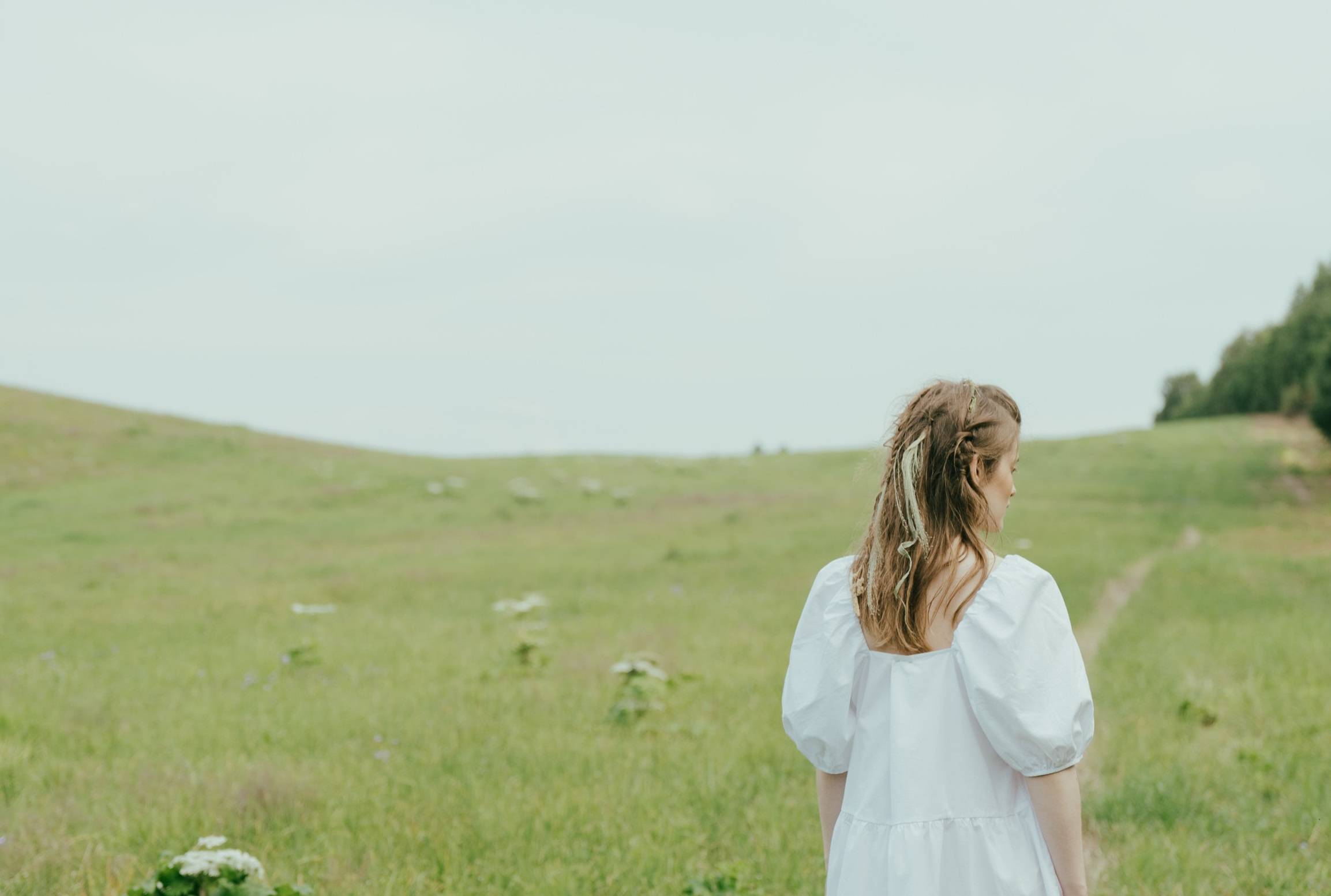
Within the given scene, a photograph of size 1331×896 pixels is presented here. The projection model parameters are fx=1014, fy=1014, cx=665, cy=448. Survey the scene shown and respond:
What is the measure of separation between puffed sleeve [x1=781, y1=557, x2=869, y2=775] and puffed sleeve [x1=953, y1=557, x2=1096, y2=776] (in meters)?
0.34

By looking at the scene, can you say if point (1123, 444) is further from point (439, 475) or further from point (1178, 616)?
point (1178, 616)

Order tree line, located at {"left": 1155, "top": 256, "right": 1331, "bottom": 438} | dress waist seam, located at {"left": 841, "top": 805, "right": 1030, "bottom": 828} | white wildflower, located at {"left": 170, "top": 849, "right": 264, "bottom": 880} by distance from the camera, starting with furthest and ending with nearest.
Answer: tree line, located at {"left": 1155, "top": 256, "right": 1331, "bottom": 438}, white wildflower, located at {"left": 170, "top": 849, "right": 264, "bottom": 880}, dress waist seam, located at {"left": 841, "top": 805, "right": 1030, "bottom": 828}

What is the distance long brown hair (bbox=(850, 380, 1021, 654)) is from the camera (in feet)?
9.80

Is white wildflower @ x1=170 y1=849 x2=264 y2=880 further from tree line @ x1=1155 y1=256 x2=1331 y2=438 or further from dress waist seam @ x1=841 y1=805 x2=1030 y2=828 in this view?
tree line @ x1=1155 y1=256 x2=1331 y2=438

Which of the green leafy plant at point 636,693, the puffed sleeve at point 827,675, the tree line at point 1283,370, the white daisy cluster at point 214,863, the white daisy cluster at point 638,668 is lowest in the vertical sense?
the green leafy plant at point 636,693

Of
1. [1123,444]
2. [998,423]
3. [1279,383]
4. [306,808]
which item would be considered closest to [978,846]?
[998,423]

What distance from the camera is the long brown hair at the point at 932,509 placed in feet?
9.80

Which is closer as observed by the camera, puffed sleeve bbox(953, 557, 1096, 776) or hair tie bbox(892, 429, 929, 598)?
puffed sleeve bbox(953, 557, 1096, 776)

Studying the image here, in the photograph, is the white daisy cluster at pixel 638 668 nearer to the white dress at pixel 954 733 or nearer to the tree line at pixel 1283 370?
the white dress at pixel 954 733

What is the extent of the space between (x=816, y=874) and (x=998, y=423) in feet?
10.6

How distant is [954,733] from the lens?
296 cm

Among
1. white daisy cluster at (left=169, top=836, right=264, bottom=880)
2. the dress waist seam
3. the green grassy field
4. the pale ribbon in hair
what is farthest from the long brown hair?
white daisy cluster at (left=169, top=836, right=264, bottom=880)

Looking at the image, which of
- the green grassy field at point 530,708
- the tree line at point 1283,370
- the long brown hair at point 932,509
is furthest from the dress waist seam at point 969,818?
the tree line at point 1283,370

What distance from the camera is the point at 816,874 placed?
5281 millimetres
